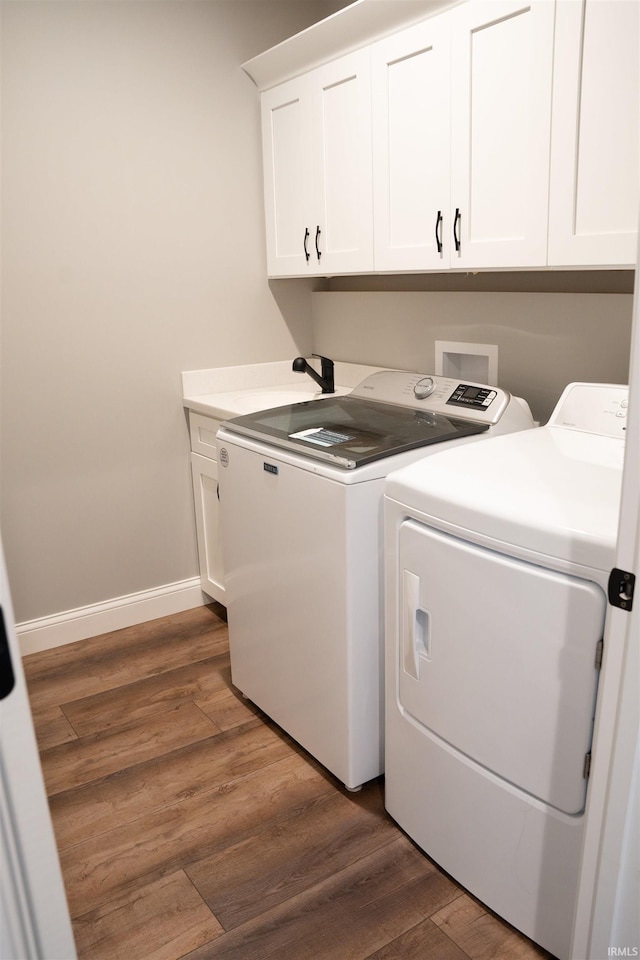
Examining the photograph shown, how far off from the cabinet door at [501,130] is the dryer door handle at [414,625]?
0.89 meters

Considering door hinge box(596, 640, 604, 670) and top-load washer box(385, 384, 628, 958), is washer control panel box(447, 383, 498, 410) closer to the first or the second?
top-load washer box(385, 384, 628, 958)

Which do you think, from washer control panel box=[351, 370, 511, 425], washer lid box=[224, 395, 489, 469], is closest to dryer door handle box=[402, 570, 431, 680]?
washer lid box=[224, 395, 489, 469]

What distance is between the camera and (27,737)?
2.37 ft

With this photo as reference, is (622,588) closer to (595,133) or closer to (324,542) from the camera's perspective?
(324,542)

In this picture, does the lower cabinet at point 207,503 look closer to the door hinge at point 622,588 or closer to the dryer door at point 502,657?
the dryer door at point 502,657

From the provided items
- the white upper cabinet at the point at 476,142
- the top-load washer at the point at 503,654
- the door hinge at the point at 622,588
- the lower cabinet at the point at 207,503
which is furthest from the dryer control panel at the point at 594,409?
the lower cabinet at the point at 207,503

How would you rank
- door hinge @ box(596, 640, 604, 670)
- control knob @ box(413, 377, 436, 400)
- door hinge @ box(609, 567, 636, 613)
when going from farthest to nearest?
1. control knob @ box(413, 377, 436, 400)
2. door hinge @ box(596, 640, 604, 670)
3. door hinge @ box(609, 567, 636, 613)

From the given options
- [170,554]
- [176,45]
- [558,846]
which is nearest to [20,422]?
[170,554]

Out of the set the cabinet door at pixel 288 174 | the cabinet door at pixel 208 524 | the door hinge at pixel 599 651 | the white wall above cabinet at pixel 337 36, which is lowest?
the cabinet door at pixel 208 524

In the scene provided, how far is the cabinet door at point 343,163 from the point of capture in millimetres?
2404

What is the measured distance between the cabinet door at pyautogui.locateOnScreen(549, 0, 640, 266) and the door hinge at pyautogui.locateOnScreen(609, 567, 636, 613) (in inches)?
37.0

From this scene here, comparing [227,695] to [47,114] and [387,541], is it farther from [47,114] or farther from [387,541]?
[47,114]

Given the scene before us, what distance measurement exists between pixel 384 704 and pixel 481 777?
0.44 metres

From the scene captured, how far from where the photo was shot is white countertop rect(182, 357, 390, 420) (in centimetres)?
289
